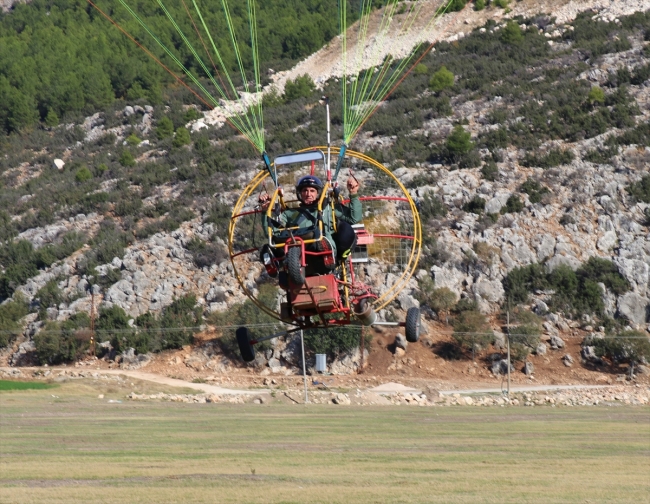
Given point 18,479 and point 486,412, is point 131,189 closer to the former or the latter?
point 486,412

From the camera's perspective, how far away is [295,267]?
14016 mm

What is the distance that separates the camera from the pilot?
47.6 ft

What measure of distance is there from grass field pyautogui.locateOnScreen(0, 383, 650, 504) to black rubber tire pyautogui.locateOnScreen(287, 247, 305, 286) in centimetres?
302

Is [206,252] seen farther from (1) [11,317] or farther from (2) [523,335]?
(2) [523,335]

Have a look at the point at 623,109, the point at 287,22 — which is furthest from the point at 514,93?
the point at 287,22

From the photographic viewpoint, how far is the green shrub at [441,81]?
68125mm

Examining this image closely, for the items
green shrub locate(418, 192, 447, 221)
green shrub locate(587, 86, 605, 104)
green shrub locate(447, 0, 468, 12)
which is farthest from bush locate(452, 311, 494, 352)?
green shrub locate(447, 0, 468, 12)

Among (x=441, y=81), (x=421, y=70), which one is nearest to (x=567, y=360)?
(x=441, y=81)

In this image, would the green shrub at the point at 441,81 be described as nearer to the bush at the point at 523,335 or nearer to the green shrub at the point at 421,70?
the green shrub at the point at 421,70

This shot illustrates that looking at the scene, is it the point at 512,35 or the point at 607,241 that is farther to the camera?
the point at 512,35

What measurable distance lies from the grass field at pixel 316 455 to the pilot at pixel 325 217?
356 cm

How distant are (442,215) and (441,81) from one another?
21.5m

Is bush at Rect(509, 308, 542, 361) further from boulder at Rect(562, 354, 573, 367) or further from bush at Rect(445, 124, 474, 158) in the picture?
bush at Rect(445, 124, 474, 158)

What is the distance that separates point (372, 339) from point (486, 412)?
1358cm
